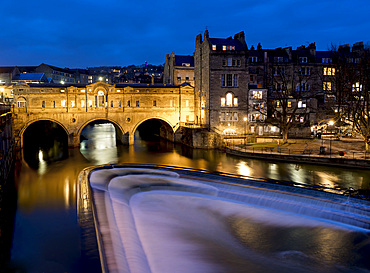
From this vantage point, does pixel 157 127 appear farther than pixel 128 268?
Yes

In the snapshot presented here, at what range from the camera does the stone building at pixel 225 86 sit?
156 feet

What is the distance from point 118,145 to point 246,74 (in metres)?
23.7

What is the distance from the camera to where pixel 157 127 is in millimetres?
70562

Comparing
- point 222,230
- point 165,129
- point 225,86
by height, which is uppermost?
point 225,86

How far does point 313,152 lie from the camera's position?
118 feet

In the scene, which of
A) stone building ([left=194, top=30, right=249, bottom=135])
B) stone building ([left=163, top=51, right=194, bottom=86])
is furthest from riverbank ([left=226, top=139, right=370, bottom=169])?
stone building ([left=163, top=51, right=194, bottom=86])

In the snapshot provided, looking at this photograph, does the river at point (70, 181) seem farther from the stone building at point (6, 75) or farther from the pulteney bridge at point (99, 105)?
the stone building at point (6, 75)

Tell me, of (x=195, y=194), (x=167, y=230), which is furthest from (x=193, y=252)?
(x=195, y=194)

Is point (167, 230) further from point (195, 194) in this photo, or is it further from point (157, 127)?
point (157, 127)

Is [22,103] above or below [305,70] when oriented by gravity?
below

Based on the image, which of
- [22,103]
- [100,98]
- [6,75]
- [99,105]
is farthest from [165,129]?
[6,75]

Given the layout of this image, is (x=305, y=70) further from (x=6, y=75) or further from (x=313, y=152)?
(x=6, y=75)

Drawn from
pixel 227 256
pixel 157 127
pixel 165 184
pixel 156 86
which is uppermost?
pixel 156 86

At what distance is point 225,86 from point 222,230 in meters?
32.0
